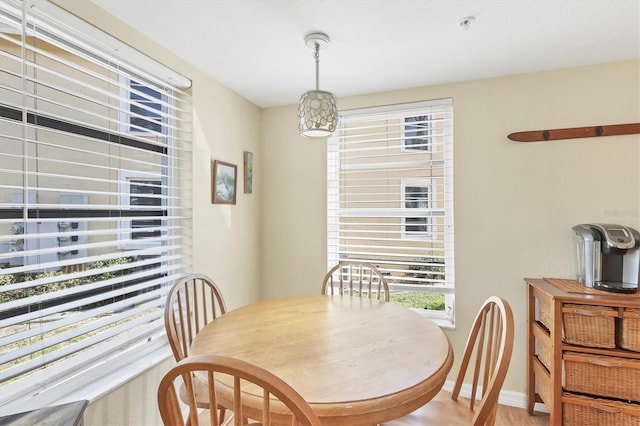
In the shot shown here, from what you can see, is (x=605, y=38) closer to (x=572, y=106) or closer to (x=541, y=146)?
(x=572, y=106)

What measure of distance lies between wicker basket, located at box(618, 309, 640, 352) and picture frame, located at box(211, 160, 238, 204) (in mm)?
2558

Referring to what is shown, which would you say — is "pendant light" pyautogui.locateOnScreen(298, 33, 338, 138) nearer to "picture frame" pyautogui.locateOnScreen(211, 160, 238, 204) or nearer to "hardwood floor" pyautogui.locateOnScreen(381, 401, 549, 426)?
"picture frame" pyautogui.locateOnScreen(211, 160, 238, 204)

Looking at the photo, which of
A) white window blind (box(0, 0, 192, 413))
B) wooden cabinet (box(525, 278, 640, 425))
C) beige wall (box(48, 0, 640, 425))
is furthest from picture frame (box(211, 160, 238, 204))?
wooden cabinet (box(525, 278, 640, 425))

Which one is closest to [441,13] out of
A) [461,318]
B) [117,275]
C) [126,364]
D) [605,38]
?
[605,38]

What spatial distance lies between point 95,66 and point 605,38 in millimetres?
2769

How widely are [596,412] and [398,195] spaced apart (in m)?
1.75

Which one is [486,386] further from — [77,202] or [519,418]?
[77,202]

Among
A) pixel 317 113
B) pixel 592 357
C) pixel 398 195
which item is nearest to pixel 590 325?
pixel 592 357

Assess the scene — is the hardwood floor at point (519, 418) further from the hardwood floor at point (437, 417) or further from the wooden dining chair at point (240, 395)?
the wooden dining chair at point (240, 395)

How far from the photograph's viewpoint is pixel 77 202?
1524 millimetres

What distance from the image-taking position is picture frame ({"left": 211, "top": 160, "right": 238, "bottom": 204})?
2.34m

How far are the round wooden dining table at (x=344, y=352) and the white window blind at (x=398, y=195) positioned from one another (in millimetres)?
913

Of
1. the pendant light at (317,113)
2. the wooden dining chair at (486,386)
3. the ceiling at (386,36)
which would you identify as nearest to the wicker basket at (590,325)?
the wooden dining chair at (486,386)

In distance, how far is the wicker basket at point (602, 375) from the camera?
67.2 inches
